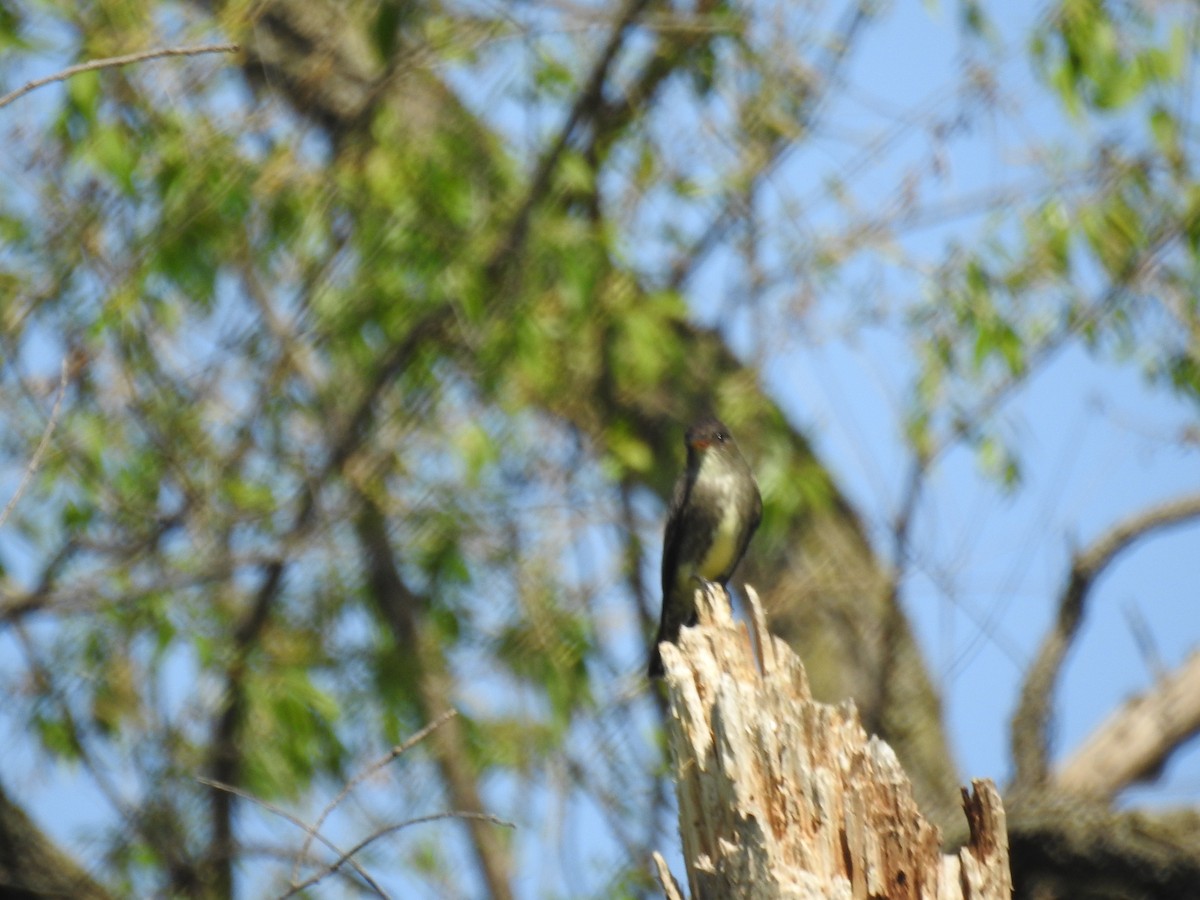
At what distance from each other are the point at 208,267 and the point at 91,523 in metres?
1.25

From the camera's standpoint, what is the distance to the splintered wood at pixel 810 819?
9.96 feet

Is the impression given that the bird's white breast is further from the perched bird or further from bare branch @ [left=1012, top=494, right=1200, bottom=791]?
bare branch @ [left=1012, top=494, right=1200, bottom=791]

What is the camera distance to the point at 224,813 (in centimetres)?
722

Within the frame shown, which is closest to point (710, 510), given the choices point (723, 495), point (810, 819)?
point (723, 495)

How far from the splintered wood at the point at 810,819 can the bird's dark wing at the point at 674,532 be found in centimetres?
244

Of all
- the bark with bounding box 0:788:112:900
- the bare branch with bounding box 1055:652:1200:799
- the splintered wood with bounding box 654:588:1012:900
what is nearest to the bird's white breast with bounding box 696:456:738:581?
the bare branch with bounding box 1055:652:1200:799

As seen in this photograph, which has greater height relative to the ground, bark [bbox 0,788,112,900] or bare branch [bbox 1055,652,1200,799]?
bare branch [bbox 1055,652,1200,799]

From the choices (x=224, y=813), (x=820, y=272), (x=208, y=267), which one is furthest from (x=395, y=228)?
(x=224, y=813)

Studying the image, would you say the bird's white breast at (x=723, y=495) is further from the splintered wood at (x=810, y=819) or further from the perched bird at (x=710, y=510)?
the splintered wood at (x=810, y=819)

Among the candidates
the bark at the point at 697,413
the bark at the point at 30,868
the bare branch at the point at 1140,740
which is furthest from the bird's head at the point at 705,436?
the bark at the point at 30,868

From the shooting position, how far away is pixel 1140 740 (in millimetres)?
6742

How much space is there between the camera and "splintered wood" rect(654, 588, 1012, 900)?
9.96ft

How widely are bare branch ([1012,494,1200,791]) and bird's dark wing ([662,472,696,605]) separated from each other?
4.97 feet

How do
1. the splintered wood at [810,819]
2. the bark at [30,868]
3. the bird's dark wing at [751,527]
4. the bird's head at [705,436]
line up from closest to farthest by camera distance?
the splintered wood at [810,819], the bark at [30,868], the bird's head at [705,436], the bird's dark wing at [751,527]
